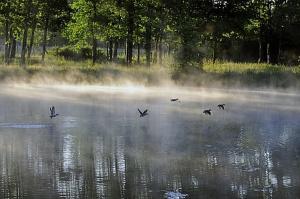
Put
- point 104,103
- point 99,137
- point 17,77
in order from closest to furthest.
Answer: point 99,137 < point 104,103 < point 17,77

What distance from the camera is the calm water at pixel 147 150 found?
327 inches

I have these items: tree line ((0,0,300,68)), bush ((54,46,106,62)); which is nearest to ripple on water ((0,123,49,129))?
tree line ((0,0,300,68))

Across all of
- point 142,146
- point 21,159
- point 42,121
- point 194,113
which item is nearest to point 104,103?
point 194,113

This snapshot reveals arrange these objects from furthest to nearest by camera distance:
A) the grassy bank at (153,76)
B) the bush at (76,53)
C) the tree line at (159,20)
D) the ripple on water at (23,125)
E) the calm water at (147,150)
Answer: the bush at (76,53)
the tree line at (159,20)
the grassy bank at (153,76)
the ripple on water at (23,125)
the calm water at (147,150)

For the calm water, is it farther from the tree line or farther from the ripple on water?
the tree line

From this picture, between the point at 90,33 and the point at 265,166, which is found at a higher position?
the point at 90,33

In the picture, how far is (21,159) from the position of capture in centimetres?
1027

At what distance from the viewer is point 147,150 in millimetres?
11422

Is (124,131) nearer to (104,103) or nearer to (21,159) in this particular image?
(21,159)

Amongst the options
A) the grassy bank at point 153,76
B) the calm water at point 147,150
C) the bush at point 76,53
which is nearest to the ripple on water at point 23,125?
the calm water at point 147,150

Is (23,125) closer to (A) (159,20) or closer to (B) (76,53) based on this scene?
(A) (159,20)

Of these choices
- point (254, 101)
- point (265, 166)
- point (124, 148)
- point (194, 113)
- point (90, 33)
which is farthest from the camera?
point (90, 33)

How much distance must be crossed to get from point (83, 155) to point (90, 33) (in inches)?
1115

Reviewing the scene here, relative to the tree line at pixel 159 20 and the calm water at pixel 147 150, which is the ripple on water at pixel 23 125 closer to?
the calm water at pixel 147 150
